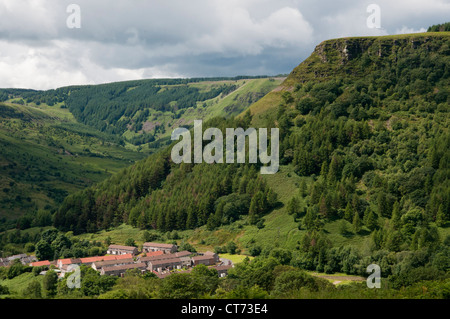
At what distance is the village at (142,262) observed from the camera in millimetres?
95125

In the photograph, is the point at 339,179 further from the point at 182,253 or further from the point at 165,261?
the point at 165,261

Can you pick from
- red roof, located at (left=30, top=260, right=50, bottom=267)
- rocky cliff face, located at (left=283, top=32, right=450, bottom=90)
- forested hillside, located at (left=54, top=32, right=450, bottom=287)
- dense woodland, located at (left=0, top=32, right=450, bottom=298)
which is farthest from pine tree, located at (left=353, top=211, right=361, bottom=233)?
rocky cliff face, located at (left=283, top=32, right=450, bottom=90)

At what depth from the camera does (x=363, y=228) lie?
104938 mm

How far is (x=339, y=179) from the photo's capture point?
407ft

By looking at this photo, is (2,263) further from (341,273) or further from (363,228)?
(363,228)

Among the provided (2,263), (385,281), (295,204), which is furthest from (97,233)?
(385,281)

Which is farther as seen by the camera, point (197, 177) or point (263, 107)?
point (263, 107)

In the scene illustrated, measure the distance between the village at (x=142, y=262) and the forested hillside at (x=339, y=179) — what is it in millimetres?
12113

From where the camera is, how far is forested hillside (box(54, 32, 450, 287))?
9744cm

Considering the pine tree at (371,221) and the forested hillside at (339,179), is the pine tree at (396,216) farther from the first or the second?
the pine tree at (371,221)

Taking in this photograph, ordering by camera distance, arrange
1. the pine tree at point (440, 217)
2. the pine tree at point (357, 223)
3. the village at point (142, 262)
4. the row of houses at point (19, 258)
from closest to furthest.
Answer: the village at point (142, 262), the pine tree at point (440, 217), the pine tree at point (357, 223), the row of houses at point (19, 258)

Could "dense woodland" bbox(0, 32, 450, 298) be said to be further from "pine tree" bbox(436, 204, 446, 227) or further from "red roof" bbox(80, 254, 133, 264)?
"red roof" bbox(80, 254, 133, 264)

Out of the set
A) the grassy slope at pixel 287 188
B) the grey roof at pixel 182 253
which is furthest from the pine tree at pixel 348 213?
the grey roof at pixel 182 253
